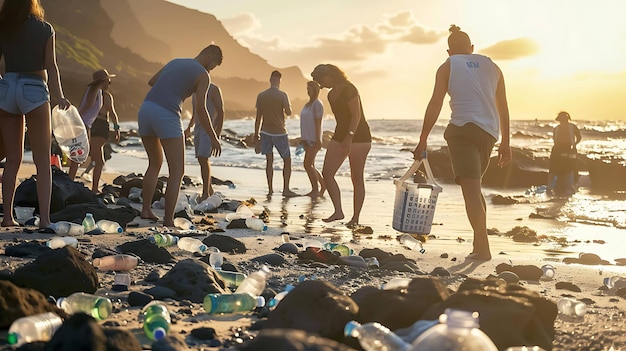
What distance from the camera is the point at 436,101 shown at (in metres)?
6.29

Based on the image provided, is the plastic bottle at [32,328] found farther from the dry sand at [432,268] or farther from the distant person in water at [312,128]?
the distant person in water at [312,128]

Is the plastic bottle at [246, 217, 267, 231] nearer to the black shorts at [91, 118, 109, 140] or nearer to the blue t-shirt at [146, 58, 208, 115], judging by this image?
the blue t-shirt at [146, 58, 208, 115]

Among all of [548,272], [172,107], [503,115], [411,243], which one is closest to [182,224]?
[172,107]

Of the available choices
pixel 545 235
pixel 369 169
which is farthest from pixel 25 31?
pixel 369 169

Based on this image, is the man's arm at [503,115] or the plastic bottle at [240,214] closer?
the man's arm at [503,115]

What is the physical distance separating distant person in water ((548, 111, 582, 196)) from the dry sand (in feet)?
19.4

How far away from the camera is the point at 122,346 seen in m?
2.44

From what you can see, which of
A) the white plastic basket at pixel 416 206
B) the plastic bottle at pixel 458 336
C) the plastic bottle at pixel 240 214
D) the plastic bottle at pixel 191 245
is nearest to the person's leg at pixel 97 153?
the plastic bottle at pixel 240 214

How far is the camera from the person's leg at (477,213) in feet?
19.9

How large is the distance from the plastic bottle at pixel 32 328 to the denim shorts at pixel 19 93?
3.25 meters

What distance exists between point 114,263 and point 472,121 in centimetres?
319

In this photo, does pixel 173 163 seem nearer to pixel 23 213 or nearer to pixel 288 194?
pixel 23 213

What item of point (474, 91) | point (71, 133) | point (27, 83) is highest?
point (474, 91)

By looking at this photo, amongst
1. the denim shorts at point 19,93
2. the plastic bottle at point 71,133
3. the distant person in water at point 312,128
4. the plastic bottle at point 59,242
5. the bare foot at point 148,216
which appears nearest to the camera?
the plastic bottle at point 59,242
